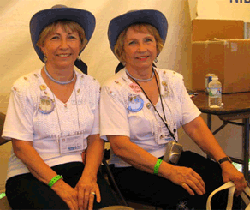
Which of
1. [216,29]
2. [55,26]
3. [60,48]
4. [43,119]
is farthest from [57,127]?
[216,29]

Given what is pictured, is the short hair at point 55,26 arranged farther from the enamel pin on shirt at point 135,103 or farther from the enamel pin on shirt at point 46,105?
the enamel pin on shirt at point 135,103

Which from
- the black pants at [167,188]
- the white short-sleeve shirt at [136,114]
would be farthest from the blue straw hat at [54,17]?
the black pants at [167,188]

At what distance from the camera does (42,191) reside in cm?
147

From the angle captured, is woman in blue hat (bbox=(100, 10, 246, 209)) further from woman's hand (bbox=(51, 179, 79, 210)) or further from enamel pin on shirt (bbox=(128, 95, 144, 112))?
woman's hand (bbox=(51, 179, 79, 210))

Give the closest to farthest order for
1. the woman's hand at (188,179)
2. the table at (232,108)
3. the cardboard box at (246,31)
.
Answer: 1. the woman's hand at (188,179)
2. the table at (232,108)
3. the cardboard box at (246,31)

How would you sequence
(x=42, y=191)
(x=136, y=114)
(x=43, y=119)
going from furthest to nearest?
(x=136, y=114) → (x=43, y=119) → (x=42, y=191)

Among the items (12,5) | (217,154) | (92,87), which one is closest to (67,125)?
(92,87)

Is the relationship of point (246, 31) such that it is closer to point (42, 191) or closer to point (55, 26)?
point (55, 26)

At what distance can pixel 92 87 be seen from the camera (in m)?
1.82

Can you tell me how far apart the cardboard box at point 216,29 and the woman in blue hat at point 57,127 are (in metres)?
1.35

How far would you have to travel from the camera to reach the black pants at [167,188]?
1502mm

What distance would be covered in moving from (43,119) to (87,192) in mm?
Answer: 443

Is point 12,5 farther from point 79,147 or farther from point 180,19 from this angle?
point 180,19

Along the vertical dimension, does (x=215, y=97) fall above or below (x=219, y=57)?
below
